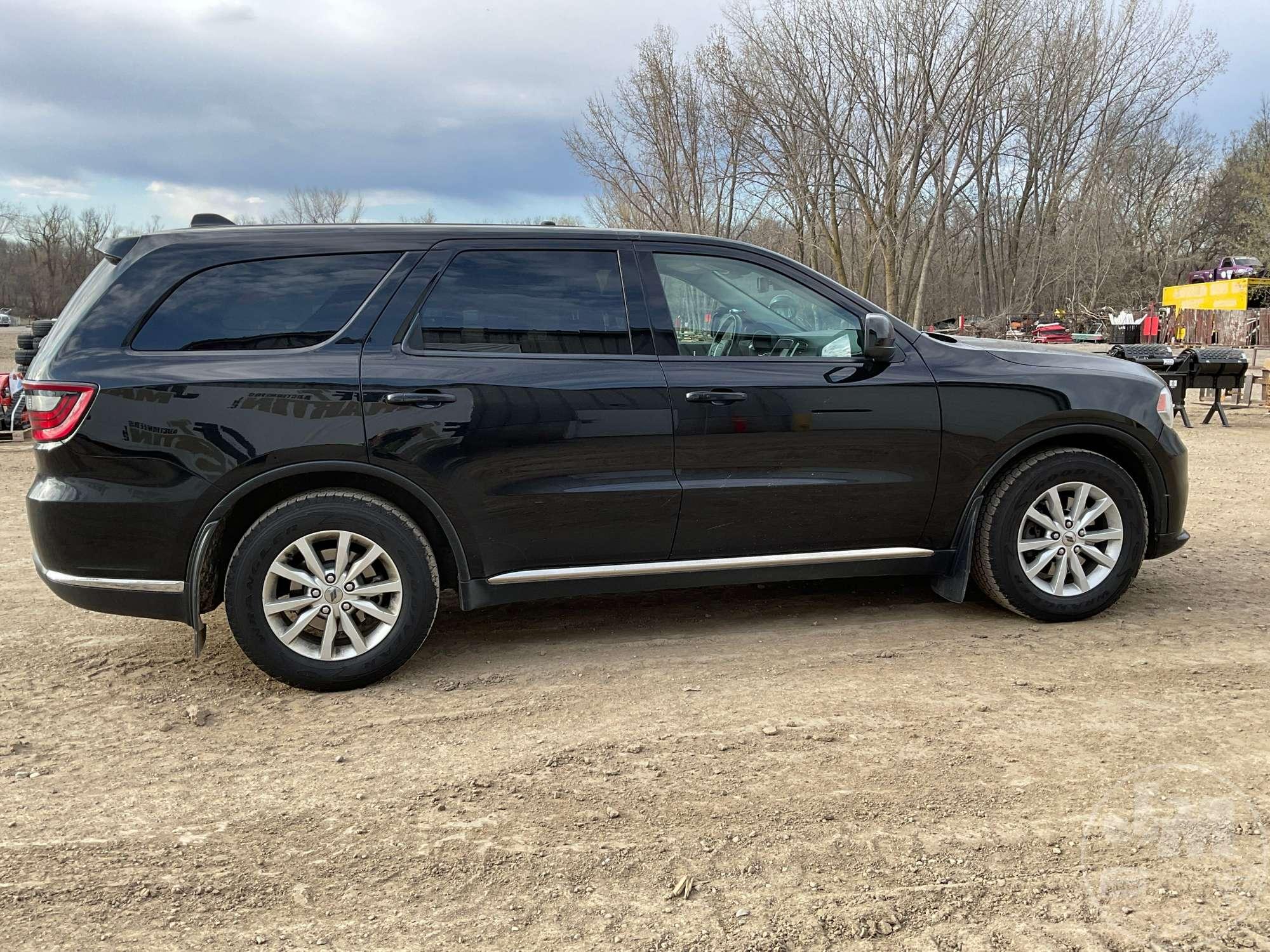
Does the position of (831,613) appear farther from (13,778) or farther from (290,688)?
(13,778)

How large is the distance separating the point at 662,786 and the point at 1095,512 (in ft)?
8.70

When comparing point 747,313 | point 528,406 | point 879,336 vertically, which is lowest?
point 528,406

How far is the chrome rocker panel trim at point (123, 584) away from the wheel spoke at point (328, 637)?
1.85 feet

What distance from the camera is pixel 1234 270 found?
38.8 meters

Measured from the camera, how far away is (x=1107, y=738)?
3.43 metres

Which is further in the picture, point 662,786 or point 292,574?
point 292,574

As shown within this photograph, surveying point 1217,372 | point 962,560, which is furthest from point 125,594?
point 1217,372

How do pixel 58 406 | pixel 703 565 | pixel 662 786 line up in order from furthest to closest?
pixel 703 565 < pixel 58 406 < pixel 662 786

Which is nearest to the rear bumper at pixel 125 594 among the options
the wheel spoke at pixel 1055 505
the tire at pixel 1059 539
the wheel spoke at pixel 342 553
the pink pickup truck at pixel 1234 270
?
the wheel spoke at pixel 342 553

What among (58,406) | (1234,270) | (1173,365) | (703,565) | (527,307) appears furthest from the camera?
(1234,270)

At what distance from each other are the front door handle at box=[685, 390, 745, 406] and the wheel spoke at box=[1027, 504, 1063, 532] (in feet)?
4.83

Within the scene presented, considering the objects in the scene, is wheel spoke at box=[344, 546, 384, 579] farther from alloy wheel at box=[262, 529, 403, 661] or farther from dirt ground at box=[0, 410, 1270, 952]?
dirt ground at box=[0, 410, 1270, 952]

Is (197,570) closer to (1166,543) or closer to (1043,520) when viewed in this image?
(1043,520)

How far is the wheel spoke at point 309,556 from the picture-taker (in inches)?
153
